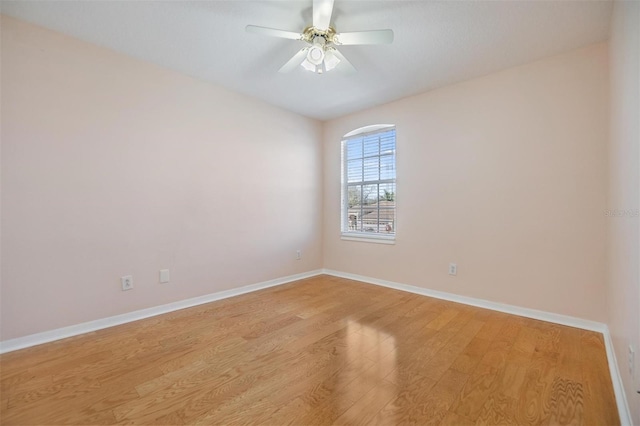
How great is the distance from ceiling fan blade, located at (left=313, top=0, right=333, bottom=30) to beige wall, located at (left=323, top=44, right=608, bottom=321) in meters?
1.85

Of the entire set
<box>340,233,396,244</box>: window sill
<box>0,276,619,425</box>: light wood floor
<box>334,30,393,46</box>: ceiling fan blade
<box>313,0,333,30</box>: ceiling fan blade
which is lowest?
<box>0,276,619,425</box>: light wood floor

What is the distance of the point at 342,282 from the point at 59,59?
12.0 ft

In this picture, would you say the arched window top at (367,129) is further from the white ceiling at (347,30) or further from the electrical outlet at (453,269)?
the electrical outlet at (453,269)

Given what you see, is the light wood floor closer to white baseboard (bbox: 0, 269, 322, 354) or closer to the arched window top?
white baseboard (bbox: 0, 269, 322, 354)

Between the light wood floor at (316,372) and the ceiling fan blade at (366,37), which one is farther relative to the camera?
the ceiling fan blade at (366,37)

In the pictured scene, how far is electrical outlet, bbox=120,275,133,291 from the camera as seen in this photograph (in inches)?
96.7

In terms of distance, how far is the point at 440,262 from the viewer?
316cm

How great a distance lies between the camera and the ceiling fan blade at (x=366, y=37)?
1.83 m

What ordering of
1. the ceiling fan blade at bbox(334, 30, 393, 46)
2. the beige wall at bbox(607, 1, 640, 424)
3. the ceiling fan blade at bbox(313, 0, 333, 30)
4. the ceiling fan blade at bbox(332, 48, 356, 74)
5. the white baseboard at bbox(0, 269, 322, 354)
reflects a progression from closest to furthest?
the beige wall at bbox(607, 1, 640, 424) → the ceiling fan blade at bbox(313, 0, 333, 30) → the ceiling fan blade at bbox(334, 30, 393, 46) → the white baseboard at bbox(0, 269, 322, 354) → the ceiling fan blade at bbox(332, 48, 356, 74)

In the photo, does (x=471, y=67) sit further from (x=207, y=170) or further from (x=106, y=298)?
(x=106, y=298)

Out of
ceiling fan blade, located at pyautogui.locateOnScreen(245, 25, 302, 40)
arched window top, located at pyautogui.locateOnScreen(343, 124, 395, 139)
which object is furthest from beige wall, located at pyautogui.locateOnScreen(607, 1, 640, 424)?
arched window top, located at pyautogui.locateOnScreen(343, 124, 395, 139)

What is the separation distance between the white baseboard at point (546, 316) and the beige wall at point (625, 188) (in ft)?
0.30

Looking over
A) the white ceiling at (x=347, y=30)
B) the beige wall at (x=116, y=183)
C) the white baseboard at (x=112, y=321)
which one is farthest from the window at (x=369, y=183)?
the white baseboard at (x=112, y=321)

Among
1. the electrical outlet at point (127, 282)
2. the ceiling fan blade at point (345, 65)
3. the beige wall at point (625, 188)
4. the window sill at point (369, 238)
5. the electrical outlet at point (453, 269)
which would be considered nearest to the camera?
the beige wall at point (625, 188)
